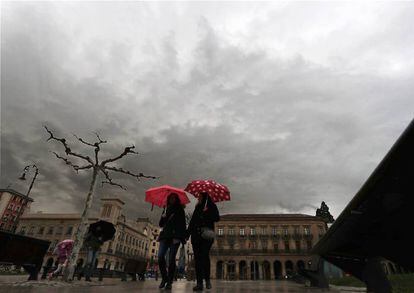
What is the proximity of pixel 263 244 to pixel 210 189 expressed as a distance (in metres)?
54.5

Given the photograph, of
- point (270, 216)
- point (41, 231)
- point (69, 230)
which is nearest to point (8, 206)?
point (41, 231)

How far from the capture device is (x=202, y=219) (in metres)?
4.85

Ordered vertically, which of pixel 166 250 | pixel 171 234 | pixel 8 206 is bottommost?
pixel 166 250

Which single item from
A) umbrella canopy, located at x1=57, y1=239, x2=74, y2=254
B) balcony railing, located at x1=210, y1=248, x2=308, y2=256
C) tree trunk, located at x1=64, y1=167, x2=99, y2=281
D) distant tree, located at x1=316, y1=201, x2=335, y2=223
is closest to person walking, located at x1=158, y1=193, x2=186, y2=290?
tree trunk, located at x1=64, y1=167, x2=99, y2=281

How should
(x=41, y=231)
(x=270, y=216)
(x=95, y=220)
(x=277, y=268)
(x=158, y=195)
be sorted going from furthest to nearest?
1. (x=41, y=231)
2. (x=95, y=220)
3. (x=270, y=216)
4. (x=277, y=268)
5. (x=158, y=195)

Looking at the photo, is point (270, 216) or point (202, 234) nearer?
point (202, 234)

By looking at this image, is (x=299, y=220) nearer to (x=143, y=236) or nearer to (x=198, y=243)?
(x=143, y=236)

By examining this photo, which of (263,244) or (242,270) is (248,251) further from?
(242,270)

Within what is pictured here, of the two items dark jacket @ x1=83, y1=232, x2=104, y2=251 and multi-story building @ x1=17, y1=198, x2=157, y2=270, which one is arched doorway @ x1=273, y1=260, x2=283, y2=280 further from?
dark jacket @ x1=83, y1=232, x2=104, y2=251

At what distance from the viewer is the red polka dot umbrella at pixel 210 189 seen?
532 centimetres

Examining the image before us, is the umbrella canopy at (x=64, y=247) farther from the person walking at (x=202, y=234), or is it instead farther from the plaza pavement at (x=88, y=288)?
the person walking at (x=202, y=234)

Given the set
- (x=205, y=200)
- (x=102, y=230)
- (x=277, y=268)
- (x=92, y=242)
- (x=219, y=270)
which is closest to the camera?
(x=205, y=200)

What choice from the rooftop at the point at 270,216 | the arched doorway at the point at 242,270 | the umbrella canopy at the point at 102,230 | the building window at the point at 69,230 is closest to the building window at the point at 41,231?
the building window at the point at 69,230

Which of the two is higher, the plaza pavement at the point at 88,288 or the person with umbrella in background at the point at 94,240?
the person with umbrella in background at the point at 94,240
